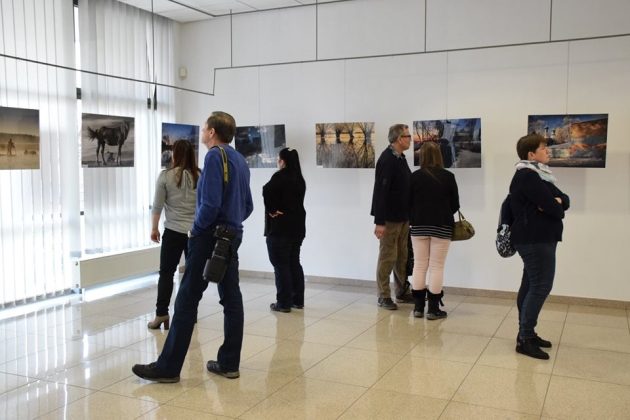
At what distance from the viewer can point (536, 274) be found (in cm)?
452

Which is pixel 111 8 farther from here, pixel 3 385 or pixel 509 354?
pixel 509 354

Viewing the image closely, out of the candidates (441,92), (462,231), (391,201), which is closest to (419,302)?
(462,231)

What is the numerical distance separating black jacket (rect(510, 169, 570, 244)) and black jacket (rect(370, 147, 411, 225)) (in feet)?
5.06

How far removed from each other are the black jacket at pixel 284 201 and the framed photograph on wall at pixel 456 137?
1.88 m

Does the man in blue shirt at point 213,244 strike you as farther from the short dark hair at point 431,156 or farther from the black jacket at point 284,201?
the short dark hair at point 431,156

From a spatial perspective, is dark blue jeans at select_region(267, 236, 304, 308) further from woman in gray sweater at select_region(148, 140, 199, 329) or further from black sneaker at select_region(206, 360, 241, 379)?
black sneaker at select_region(206, 360, 241, 379)

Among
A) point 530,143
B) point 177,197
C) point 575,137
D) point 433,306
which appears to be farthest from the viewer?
point 575,137

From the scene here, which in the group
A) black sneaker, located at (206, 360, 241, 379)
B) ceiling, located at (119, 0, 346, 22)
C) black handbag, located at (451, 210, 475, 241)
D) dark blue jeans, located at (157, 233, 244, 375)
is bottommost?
black sneaker, located at (206, 360, 241, 379)

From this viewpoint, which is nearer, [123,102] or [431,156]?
[431,156]

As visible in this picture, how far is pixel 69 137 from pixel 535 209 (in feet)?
16.7

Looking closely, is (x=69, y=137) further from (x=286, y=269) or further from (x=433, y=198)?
(x=433, y=198)

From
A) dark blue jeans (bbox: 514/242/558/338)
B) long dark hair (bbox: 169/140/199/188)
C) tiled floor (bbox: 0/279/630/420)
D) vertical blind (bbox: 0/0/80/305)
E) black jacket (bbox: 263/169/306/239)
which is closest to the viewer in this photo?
tiled floor (bbox: 0/279/630/420)

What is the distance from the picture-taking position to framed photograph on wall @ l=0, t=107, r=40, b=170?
5847 millimetres

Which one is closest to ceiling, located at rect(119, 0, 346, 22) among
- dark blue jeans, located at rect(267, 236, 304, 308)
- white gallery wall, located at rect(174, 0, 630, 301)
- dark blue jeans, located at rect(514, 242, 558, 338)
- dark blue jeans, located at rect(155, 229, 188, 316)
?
white gallery wall, located at rect(174, 0, 630, 301)
